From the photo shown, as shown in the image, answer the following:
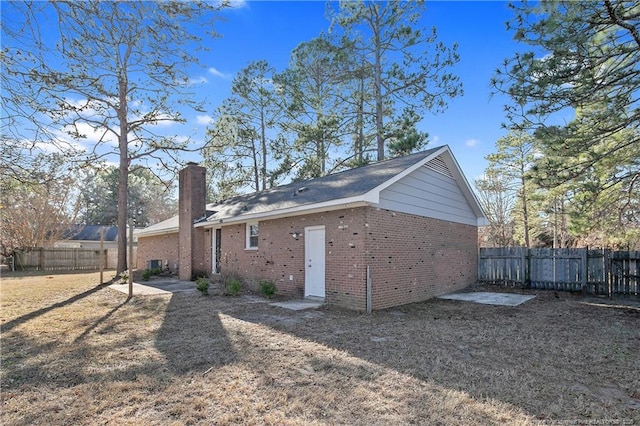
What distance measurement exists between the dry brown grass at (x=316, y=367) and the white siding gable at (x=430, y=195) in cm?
292

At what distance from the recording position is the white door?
364 inches

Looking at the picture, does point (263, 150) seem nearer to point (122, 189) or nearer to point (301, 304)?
point (122, 189)

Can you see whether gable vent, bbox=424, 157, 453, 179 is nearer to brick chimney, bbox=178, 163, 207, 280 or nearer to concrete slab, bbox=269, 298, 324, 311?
concrete slab, bbox=269, 298, 324, 311

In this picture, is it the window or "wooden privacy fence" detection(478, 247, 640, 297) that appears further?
the window

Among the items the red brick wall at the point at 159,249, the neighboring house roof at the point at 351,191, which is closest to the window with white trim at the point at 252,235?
the neighboring house roof at the point at 351,191

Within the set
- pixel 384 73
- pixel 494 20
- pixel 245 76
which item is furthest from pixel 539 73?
pixel 245 76

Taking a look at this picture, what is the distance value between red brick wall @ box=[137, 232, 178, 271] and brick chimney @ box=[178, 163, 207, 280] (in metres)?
1.81

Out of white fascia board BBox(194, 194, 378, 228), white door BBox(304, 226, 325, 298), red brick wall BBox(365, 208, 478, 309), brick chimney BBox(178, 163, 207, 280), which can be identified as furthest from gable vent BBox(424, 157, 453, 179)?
brick chimney BBox(178, 163, 207, 280)

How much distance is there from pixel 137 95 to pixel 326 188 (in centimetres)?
1037

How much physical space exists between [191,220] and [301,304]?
8012 millimetres

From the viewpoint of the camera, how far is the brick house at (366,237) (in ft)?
Result: 27.6

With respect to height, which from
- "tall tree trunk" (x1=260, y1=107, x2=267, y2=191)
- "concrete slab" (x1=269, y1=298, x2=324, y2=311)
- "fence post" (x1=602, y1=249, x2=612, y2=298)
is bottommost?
"concrete slab" (x1=269, y1=298, x2=324, y2=311)

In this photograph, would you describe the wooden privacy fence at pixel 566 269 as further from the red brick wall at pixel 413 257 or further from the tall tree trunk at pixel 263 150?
the tall tree trunk at pixel 263 150

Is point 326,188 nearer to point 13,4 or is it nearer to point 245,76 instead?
point 13,4
